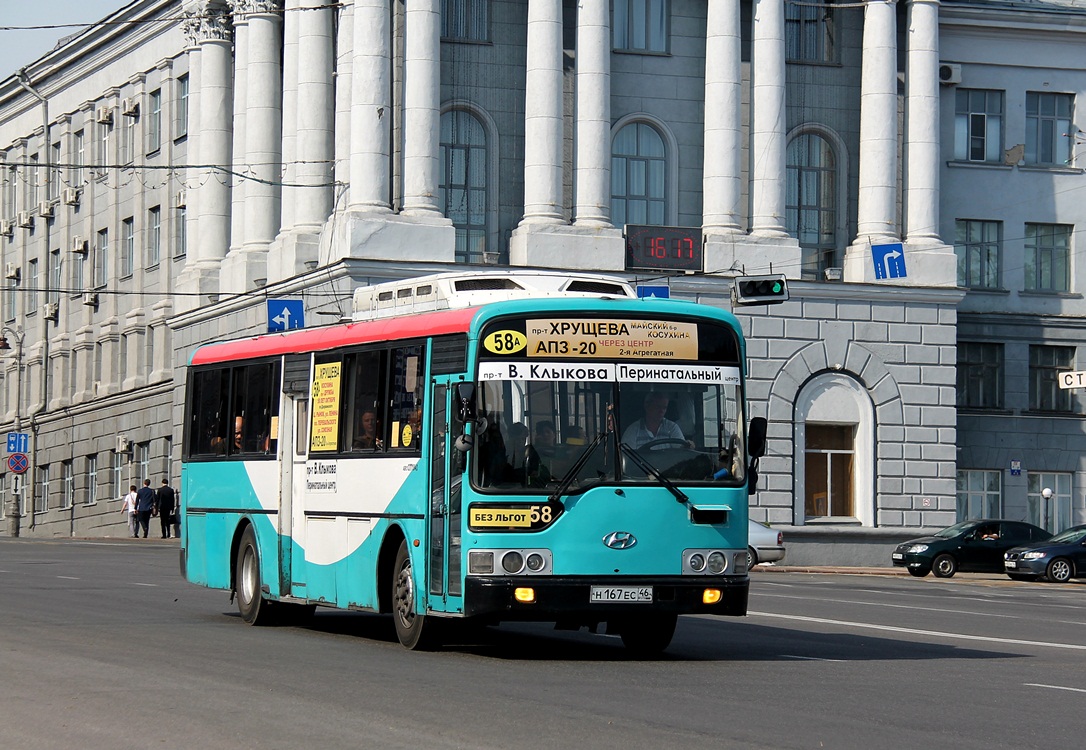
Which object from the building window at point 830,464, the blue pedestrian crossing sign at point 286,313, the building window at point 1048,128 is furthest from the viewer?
the building window at point 1048,128

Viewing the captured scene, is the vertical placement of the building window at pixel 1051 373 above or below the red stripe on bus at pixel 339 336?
above

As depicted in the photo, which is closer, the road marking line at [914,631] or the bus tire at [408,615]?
the bus tire at [408,615]

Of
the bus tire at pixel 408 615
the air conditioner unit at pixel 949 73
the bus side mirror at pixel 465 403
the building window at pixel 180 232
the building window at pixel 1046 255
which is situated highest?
the air conditioner unit at pixel 949 73

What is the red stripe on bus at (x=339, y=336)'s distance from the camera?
54.1 ft

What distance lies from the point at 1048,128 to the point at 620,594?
130ft

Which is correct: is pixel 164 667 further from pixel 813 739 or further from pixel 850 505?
pixel 850 505

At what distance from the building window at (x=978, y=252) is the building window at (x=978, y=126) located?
172cm

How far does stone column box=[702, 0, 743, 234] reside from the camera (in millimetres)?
46594

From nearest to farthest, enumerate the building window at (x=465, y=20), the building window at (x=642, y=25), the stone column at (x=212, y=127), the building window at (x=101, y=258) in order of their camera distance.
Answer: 1. the building window at (x=465, y=20)
2. the building window at (x=642, y=25)
3. the stone column at (x=212, y=127)
4. the building window at (x=101, y=258)

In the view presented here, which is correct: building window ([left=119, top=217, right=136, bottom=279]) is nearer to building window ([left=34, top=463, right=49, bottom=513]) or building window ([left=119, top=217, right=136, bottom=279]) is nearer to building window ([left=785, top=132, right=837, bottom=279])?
building window ([left=34, top=463, right=49, bottom=513])

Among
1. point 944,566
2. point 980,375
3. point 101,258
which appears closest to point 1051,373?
point 980,375

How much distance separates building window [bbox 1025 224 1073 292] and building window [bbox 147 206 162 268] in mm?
25588

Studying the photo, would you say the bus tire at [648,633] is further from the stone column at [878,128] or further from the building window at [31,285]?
the building window at [31,285]

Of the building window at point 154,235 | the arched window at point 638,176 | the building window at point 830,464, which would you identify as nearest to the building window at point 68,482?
the building window at point 154,235
